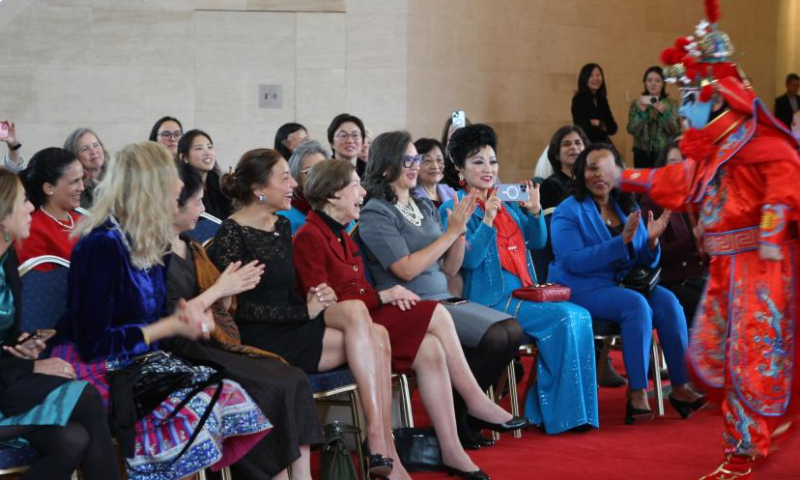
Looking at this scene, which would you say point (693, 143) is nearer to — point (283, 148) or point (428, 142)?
point (428, 142)

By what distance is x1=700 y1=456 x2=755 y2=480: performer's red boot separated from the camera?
4586mm

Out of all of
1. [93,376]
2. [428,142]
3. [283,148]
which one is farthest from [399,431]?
[283,148]

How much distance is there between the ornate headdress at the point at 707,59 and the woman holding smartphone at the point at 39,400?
268 cm

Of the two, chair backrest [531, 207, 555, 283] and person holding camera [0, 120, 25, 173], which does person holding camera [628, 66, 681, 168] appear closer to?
chair backrest [531, 207, 555, 283]

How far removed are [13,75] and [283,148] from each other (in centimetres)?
332

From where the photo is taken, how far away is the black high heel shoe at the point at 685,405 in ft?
20.3

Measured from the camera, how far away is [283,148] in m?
7.48

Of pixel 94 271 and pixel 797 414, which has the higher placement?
pixel 94 271

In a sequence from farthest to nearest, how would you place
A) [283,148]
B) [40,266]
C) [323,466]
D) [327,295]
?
1. [283,148]
2. [327,295]
3. [323,466]
4. [40,266]

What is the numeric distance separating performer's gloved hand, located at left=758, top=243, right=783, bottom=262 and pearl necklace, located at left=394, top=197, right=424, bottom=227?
5.74ft

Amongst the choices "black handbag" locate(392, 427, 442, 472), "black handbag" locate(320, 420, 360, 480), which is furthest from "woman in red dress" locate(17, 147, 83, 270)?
"black handbag" locate(392, 427, 442, 472)

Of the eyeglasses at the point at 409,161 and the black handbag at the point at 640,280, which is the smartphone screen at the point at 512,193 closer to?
the eyeglasses at the point at 409,161

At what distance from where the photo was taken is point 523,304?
5941 mm

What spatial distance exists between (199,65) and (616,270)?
498cm
